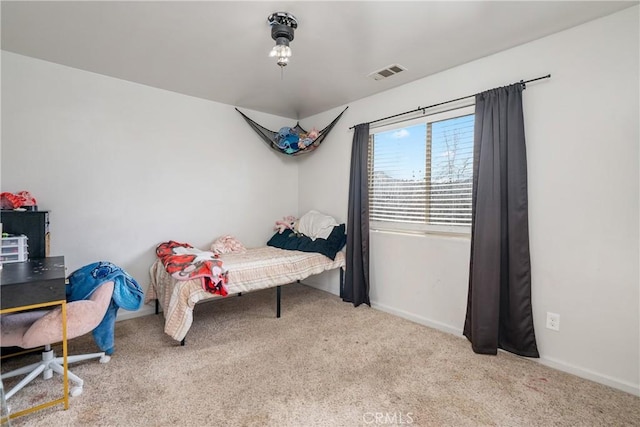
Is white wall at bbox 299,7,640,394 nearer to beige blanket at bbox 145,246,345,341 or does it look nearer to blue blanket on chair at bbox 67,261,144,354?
beige blanket at bbox 145,246,345,341

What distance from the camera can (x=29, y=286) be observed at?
61.3 inches

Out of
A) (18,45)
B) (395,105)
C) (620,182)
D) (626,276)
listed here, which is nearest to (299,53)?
(395,105)

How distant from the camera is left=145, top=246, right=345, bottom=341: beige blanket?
2.37 meters

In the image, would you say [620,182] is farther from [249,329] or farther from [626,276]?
[249,329]

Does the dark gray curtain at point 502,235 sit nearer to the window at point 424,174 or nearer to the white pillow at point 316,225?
the window at point 424,174

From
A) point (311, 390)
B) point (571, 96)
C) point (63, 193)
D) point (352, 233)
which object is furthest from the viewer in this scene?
point (352, 233)

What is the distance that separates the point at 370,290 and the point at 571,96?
2440 mm

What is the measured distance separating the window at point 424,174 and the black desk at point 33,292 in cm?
271

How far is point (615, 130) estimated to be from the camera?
191cm

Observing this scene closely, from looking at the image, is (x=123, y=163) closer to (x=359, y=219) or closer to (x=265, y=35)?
(x=265, y=35)

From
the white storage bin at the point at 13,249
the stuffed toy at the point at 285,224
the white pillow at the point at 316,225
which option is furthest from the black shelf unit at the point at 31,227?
the white pillow at the point at 316,225

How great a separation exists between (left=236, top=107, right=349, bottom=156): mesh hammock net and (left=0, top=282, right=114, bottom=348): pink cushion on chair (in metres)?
2.41

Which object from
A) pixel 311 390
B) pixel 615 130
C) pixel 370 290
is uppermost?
pixel 615 130

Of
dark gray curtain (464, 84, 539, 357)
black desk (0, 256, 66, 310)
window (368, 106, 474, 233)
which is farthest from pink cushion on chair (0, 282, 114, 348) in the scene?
dark gray curtain (464, 84, 539, 357)
